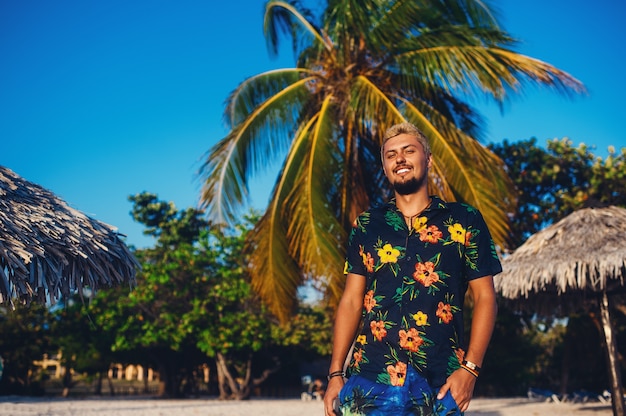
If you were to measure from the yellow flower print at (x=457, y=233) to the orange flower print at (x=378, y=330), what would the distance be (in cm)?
43

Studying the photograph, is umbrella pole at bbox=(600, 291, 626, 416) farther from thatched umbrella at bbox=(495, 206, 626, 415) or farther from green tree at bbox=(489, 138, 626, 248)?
green tree at bbox=(489, 138, 626, 248)

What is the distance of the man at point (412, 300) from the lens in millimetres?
2127

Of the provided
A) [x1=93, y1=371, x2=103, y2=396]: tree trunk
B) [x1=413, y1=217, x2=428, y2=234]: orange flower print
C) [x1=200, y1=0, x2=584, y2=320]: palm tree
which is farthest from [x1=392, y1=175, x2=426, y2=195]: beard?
[x1=93, y1=371, x2=103, y2=396]: tree trunk

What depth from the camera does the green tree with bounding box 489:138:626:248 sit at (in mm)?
16094

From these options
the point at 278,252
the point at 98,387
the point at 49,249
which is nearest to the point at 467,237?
the point at 49,249

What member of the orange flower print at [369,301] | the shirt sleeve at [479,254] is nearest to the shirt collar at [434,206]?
the shirt sleeve at [479,254]

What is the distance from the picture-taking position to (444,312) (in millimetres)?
2211

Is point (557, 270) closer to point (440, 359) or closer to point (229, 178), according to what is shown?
point (229, 178)

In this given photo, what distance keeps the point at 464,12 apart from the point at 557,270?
4433mm

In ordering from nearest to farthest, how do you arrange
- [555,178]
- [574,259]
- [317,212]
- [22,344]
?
[317,212], [574,259], [555,178], [22,344]

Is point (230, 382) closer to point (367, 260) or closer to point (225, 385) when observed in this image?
point (225, 385)

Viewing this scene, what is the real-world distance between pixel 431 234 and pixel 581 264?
7007 mm

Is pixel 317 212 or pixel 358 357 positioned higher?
pixel 317 212

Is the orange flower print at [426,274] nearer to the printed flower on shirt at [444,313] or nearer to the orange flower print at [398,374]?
the printed flower on shirt at [444,313]
